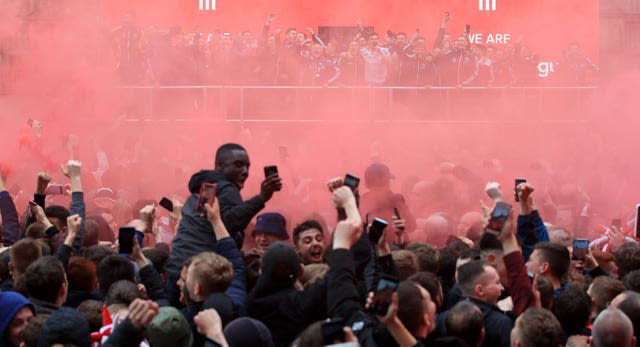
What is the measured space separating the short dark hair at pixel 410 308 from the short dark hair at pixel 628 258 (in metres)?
2.21

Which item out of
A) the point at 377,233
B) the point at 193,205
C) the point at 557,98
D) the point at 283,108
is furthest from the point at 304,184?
the point at 377,233

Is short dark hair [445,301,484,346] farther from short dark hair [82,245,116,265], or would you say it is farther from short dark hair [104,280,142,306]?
short dark hair [82,245,116,265]

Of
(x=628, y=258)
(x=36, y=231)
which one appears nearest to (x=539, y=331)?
(x=628, y=258)

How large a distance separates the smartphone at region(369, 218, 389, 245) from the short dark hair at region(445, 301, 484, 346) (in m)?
0.59

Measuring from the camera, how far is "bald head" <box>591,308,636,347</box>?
448 cm

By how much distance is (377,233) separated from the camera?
5.12 metres

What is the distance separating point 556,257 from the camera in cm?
572

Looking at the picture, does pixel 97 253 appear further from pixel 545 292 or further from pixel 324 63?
pixel 324 63

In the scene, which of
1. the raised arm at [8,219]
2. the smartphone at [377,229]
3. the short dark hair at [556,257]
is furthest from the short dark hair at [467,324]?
the raised arm at [8,219]

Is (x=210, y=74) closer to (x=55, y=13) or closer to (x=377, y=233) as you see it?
(x=55, y=13)

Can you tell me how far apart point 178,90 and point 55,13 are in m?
1.96

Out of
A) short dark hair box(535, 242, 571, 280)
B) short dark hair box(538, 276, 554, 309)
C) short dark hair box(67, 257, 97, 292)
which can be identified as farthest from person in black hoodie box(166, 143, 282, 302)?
short dark hair box(538, 276, 554, 309)

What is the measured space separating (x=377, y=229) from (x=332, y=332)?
3.98 ft

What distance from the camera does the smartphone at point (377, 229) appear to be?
200 inches
